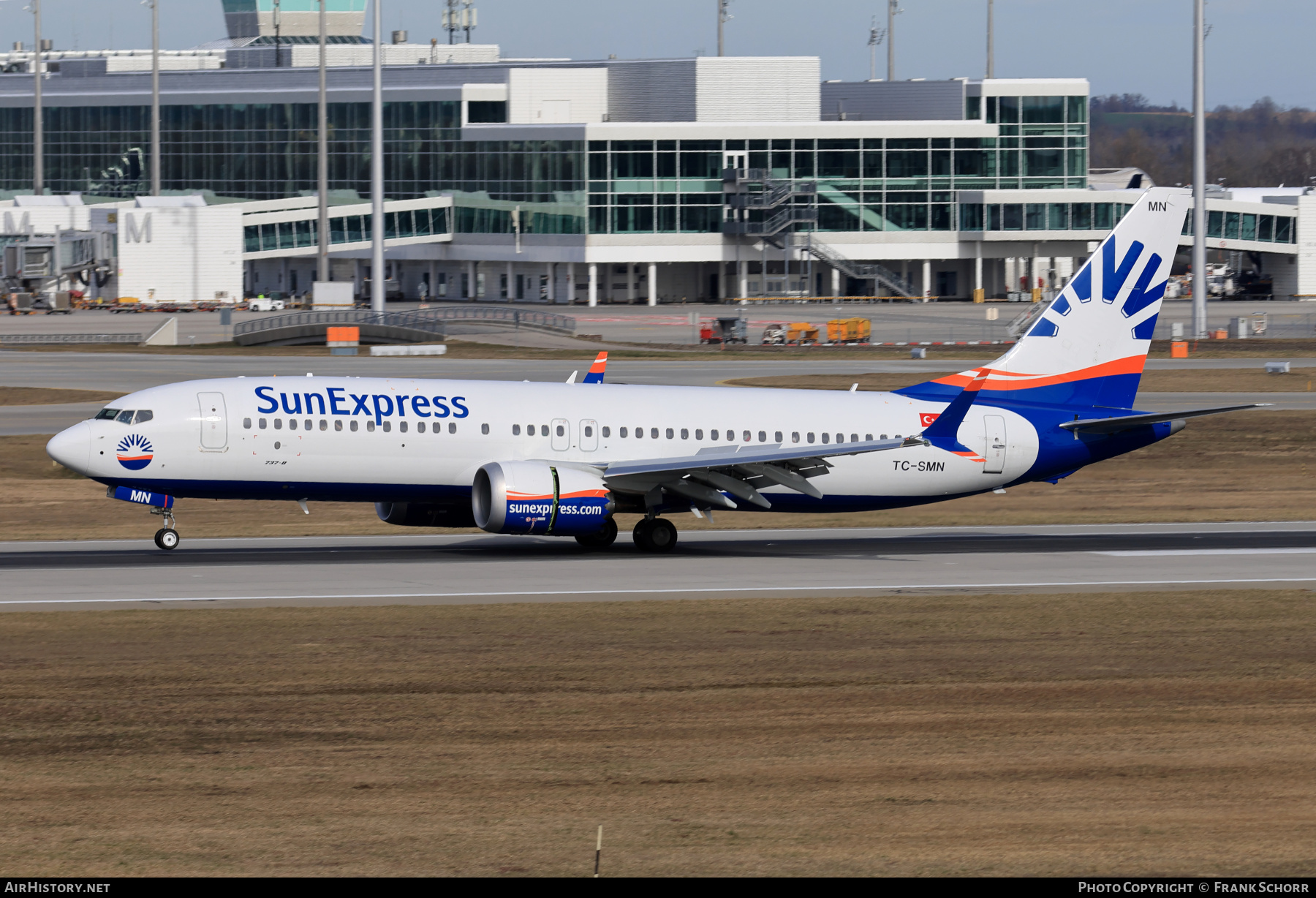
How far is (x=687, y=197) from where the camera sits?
16775 cm

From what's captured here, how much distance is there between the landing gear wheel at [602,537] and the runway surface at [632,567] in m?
0.35

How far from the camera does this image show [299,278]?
185 metres

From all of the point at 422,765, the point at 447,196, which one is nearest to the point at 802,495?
the point at 422,765

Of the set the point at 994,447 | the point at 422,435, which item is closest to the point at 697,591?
the point at 422,435

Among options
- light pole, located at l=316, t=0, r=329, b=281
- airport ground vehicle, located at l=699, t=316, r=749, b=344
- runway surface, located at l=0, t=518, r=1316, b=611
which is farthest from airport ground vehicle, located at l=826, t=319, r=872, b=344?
runway surface, located at l=0, t=518, r=1316, b=611

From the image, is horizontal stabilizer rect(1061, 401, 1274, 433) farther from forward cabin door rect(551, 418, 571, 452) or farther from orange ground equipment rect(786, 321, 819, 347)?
orange ground equipment rect(786, 321, 819, 347)

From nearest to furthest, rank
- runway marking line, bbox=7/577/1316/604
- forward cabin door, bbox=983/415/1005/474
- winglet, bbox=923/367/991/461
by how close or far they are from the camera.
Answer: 1. runway marking line, bbox=7/577/1316/604
2. winglet, bbox=923/367/991/461
3. forward cabin door, bbox=983/415/1005/474

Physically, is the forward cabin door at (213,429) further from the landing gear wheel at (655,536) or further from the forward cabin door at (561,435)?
the landing gear wheel at (655,536)

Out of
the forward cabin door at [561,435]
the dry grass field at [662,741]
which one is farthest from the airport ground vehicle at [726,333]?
the dry grass field at [662,741]

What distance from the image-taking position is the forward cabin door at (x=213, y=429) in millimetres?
37750

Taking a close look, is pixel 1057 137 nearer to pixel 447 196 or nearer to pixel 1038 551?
pixel 447 196

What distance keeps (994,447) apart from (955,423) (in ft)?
7.45

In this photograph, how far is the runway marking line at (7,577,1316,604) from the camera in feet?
106

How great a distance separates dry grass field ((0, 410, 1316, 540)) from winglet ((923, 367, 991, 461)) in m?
6.72
